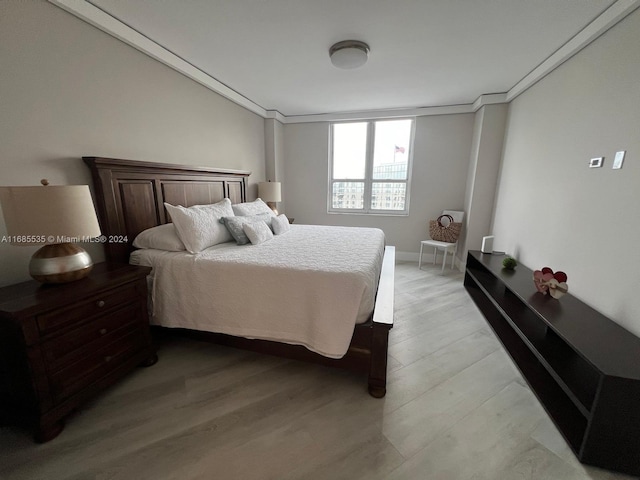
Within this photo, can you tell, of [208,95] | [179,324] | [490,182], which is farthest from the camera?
[490,182]

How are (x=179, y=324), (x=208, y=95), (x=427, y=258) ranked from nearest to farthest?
(x=179, y=324), (x=208, y=95), (x=427, y=258)

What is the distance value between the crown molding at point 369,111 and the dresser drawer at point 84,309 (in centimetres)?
185

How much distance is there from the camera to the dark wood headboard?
189 centimetres

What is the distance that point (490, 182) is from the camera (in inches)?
142

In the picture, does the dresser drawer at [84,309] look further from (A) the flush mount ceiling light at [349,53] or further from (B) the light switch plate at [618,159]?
(B) the light switch plate at [618,159]

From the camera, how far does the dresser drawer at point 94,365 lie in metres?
1.30

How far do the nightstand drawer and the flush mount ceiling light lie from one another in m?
2.51

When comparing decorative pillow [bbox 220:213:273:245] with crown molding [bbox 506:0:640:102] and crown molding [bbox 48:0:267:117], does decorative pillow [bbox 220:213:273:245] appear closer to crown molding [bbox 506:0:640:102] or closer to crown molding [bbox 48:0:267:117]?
crown molding [bbox 48:0:267:117]

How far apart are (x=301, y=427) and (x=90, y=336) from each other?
127cm

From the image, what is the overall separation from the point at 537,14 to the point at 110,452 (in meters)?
3.66

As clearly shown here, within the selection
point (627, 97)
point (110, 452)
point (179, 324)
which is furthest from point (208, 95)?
point (627, 97)

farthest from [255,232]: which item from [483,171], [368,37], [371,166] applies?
[483,171]

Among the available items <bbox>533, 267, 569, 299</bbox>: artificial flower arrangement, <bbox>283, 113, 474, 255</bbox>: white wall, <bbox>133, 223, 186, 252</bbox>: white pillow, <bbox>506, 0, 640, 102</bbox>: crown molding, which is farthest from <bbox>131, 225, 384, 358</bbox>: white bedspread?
<bbox>283, 113, 474, 255</bbox>: white wall

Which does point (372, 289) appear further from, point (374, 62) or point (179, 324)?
point (374, 62)
